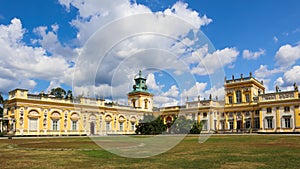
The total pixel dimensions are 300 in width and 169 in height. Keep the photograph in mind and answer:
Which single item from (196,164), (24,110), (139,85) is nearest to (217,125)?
(139,85)

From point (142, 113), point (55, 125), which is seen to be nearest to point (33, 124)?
point (55, 125)

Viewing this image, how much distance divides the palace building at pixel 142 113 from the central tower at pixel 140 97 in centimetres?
23

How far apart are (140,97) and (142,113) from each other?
372cm

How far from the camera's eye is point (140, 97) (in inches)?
2426

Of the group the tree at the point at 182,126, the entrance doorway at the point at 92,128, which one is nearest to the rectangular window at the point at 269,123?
the tree at the point at 182,126

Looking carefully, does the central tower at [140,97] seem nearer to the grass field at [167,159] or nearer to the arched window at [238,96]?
the arched window at [238,96]

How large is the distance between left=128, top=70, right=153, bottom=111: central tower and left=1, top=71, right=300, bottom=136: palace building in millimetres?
228

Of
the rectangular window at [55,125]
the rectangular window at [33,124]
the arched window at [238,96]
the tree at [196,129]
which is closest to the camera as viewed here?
the rectangular window at [33,124]

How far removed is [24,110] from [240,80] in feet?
125

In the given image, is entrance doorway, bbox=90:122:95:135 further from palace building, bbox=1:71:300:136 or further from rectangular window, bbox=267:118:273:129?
rectangular window, bbox=267:118:273:129

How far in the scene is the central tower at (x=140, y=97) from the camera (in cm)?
6175

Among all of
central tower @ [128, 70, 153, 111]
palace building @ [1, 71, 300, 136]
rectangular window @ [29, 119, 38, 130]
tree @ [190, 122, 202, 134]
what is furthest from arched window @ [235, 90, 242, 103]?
rectangular window @ [29, 119, 38, 130]

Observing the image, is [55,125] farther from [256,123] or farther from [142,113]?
[256,123]

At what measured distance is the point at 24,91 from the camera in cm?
4053
